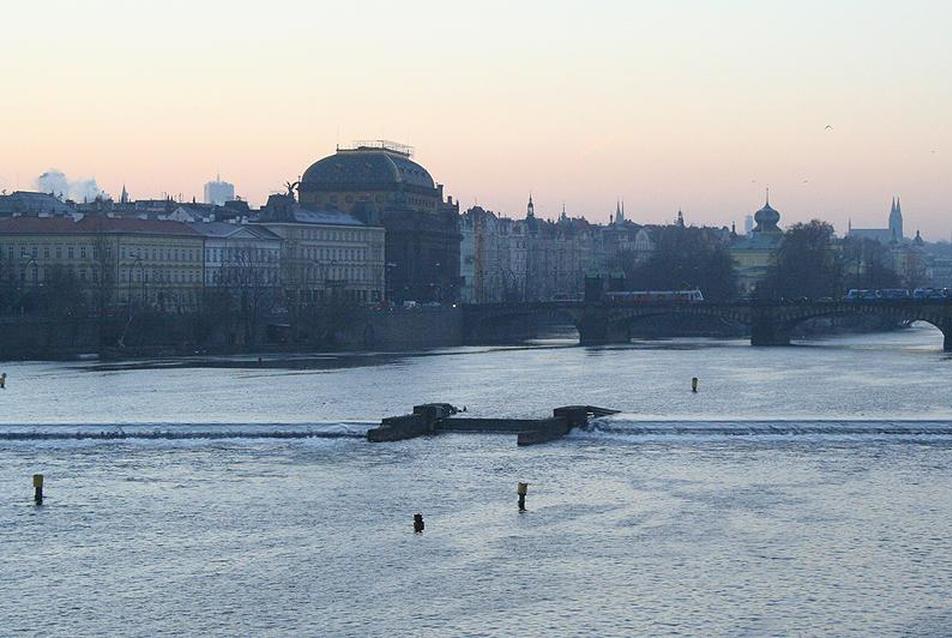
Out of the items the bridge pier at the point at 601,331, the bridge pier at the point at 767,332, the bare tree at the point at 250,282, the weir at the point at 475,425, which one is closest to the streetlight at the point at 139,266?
the bare tree at the point at 250,282

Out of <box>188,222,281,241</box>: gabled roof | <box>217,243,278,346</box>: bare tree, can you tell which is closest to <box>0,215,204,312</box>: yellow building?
<box>217,243,278,346</box>: bare tree

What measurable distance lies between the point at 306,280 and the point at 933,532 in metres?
103

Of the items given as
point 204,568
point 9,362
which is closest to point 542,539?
point 204,568

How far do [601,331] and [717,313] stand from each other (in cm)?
809

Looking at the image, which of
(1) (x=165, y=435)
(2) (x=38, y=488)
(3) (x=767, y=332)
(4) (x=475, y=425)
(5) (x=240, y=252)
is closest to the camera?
(2) (x=38, y=488)

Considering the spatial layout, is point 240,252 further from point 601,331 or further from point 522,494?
point 522,494

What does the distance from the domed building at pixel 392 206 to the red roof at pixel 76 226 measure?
35.1 m

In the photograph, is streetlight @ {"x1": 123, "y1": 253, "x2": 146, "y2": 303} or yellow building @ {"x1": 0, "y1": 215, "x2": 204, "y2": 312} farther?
streetlight @ {"x1": 123, "y1": 253, "x2": 146, "y2": 303}

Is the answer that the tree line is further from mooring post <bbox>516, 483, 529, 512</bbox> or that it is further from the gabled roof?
mooring post <bbox>516, 483, 529, 512</bbox>

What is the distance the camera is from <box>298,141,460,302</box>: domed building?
15925cm

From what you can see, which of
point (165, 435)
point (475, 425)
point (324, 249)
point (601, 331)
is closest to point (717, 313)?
point (601, 331)

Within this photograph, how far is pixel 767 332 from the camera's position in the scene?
113938mm

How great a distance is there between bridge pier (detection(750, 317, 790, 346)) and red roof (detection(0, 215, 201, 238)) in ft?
131

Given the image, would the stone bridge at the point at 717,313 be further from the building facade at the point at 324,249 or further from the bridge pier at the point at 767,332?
the building facade at the point at 324,249
